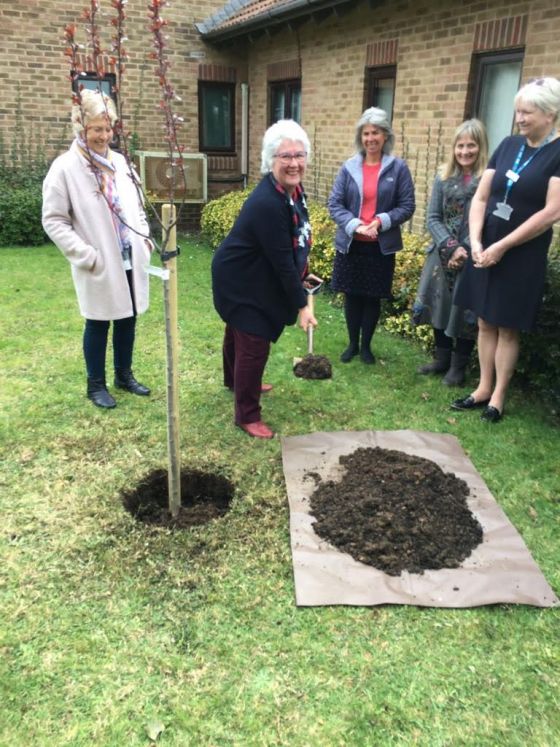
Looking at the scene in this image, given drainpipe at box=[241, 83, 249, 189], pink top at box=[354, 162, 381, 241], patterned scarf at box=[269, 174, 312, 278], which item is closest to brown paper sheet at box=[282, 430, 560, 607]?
patterned scarf at box=[269, 174, 312, 278]

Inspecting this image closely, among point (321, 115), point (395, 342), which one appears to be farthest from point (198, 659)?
point (321, 115)

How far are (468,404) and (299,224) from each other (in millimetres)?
1791

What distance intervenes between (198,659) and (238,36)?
10.4 m

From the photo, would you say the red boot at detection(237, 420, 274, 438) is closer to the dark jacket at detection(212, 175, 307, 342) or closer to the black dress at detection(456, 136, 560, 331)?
the dark jacket at detection(212, 175, 307, 342)

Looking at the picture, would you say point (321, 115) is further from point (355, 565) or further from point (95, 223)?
point (355, 565)

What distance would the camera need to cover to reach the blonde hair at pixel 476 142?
4.07 meters

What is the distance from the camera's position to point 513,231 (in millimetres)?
3676

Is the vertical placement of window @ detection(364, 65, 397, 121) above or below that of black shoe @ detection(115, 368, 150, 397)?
above

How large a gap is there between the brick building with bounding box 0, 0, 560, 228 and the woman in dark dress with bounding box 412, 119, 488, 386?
5.30ft

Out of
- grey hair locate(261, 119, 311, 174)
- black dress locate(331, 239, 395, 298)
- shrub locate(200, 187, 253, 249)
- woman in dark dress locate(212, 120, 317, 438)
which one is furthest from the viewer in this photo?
shrub locate(200, 187, 253, 249)

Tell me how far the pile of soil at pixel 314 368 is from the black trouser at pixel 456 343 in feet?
2.97

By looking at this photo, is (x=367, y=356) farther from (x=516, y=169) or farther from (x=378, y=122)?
(x=516, y=169)

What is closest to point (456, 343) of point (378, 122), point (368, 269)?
point (368, 269)

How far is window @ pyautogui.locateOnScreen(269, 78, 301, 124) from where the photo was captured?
9.67 m
